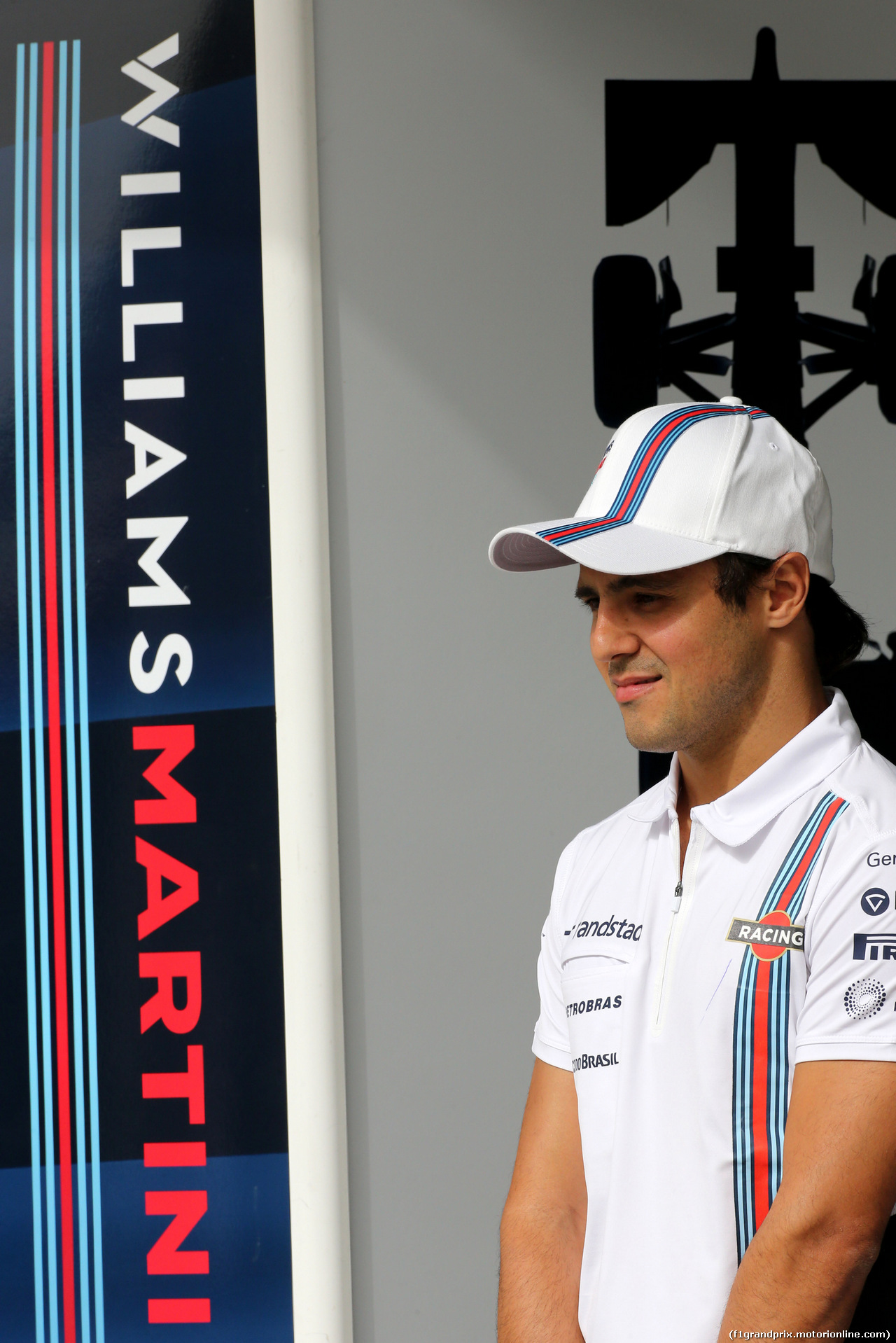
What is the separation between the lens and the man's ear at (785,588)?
3.44 feet

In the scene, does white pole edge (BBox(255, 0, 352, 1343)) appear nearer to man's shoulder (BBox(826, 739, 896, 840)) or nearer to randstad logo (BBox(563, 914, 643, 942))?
randstad logo (BBox(563, 914, 643, 942))

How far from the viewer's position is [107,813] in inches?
64.4

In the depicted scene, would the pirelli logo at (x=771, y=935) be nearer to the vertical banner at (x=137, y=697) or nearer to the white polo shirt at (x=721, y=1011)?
the white polo shirt at (x=721, y=1011)

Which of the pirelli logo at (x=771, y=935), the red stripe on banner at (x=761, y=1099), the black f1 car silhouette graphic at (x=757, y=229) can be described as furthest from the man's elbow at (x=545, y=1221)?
the black f1 car silhouette graphic at (x=757, y=229)

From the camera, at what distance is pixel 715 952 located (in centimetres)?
98

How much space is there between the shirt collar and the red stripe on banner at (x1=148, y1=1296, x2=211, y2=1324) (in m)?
1.06

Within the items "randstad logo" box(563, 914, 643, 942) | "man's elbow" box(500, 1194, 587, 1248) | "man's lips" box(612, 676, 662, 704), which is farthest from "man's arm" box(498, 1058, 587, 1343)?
"man's lips" box(612, 676, 662, 704)

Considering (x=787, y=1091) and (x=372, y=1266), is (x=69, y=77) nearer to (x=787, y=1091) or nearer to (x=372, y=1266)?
(x=787, y=1091)

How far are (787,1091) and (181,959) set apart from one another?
927 millimetres

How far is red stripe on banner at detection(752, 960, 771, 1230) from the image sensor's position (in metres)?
0.94

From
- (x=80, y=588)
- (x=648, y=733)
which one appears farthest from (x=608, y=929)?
(x=80, y=588)

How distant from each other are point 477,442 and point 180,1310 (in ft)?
4.04

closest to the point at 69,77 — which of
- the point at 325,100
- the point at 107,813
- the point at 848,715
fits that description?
the point at 325,100

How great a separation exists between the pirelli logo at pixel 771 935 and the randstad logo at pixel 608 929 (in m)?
0.10
